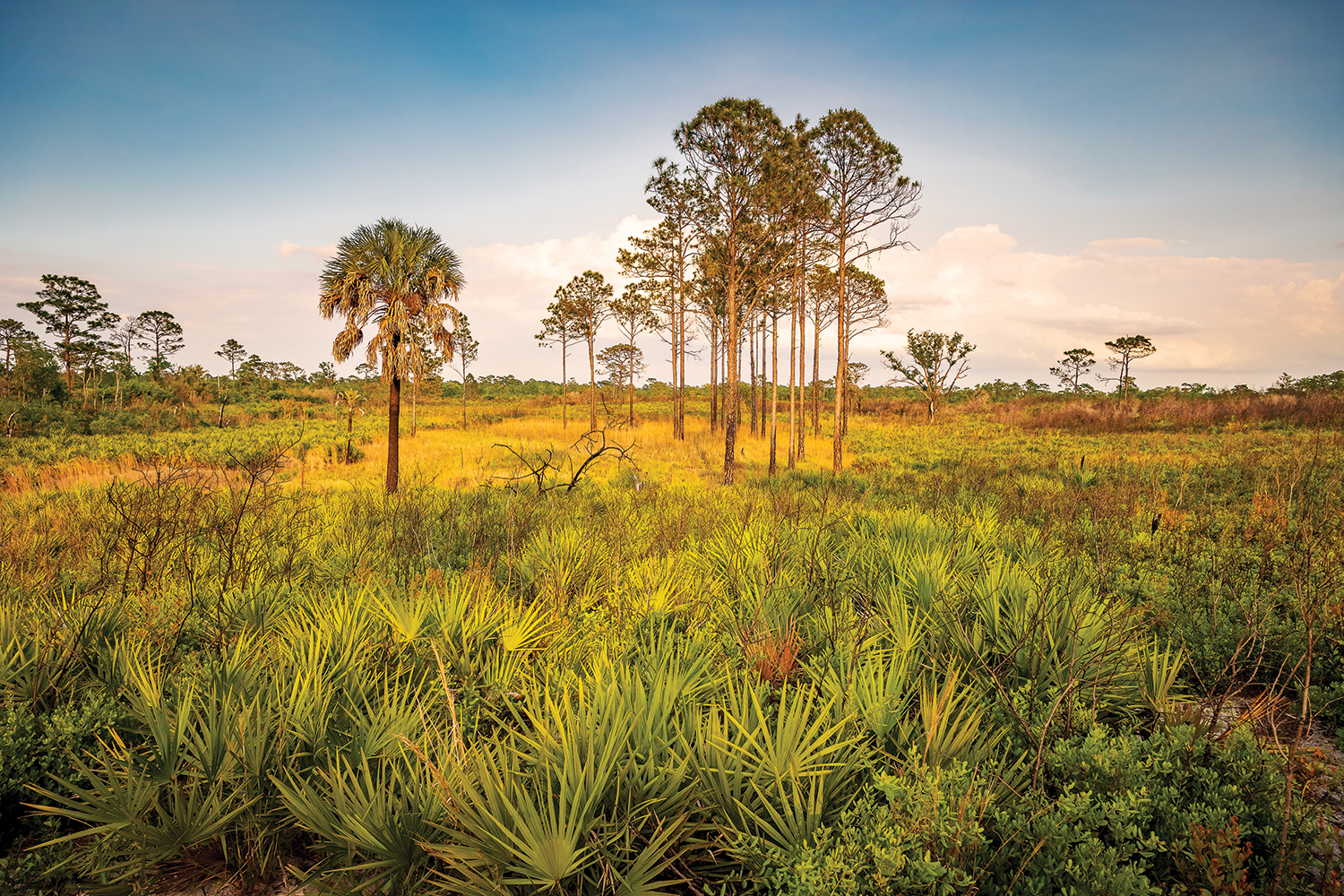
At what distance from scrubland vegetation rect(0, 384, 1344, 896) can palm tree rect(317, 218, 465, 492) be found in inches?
→ 356

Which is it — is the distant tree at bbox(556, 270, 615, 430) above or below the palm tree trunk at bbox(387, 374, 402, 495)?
above

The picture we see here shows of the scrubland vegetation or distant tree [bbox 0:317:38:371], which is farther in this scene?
distant tree [bbox 0:317:38:371]

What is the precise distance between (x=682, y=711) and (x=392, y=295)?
54.2 ft

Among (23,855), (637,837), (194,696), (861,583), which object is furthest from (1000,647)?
(23,855)

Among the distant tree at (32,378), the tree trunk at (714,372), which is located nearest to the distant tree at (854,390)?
the tree trunk at (714,372)

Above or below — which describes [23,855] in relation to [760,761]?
below

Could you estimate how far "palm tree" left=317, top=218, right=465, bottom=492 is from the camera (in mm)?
14953

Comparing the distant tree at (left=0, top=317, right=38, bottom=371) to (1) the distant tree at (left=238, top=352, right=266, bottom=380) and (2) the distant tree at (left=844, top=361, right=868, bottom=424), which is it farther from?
(2) the distant tree at (left=844, top=361, right=868, bottom=424)

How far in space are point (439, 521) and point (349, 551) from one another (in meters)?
1.89

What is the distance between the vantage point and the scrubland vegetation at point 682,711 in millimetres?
1808

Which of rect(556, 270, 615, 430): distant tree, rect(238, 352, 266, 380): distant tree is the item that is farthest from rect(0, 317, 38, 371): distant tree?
rect(556, 270, 615, 430): distant tree

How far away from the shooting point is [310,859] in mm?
2256

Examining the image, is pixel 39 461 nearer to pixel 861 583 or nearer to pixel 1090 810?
pixel 861 583

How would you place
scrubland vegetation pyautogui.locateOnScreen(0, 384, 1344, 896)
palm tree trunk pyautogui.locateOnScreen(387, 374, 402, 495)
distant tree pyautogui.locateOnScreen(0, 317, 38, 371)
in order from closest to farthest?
scrubland vegetation pyautogui.locateOnScreen(0, 384, 1344, 896)
palm tree trunk pyautogui.locateOnScreen(387, 374, 402, 495)
distant tree pyautogui.locateOnScreen(0, 317, 38, 371)
